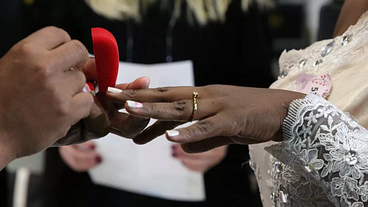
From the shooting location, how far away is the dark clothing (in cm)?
129

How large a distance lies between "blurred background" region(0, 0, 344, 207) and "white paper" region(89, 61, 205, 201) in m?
0.02

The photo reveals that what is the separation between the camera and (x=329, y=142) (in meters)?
0.53

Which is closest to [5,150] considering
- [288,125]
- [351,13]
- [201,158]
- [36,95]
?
[36,95]

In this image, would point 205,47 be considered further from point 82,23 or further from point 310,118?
point 310,118

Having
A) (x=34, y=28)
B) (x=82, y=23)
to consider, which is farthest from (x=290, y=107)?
(x=34, y=28)

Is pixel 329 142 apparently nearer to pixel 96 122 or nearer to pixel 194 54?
pixel 96 122

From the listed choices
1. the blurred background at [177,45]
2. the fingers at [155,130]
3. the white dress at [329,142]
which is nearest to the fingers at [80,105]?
the fingers at [155,130]

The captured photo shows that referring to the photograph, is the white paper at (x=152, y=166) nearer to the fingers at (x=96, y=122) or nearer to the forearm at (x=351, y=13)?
the forearm at (x=351, y=13)

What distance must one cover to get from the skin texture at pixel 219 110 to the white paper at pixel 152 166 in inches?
29.5

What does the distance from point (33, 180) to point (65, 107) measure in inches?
42.6

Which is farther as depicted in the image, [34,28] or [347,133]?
[34,28]

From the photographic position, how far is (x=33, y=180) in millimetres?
1497

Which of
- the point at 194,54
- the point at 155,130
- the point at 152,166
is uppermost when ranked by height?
the point at 155,130

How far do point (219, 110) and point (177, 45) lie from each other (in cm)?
83
